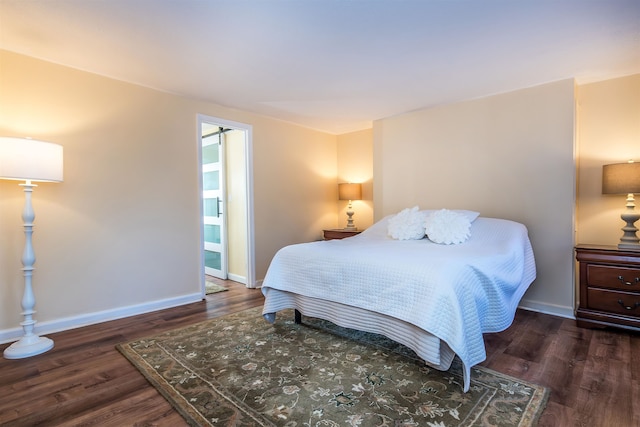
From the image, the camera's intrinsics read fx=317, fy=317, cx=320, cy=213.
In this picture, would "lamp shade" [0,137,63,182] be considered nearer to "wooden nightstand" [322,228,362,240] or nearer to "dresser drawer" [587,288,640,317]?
"wooden nightstand" [322,228,362,240]

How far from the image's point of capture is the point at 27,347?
7.29ft

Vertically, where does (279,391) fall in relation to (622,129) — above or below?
below

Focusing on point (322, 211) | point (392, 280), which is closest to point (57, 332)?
point (392, 280)

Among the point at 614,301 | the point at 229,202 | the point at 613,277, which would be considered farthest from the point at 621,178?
the point at 229,202

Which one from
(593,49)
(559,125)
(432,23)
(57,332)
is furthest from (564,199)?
(57,332)

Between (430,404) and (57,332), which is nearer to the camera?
(430,404)

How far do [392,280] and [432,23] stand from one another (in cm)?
165

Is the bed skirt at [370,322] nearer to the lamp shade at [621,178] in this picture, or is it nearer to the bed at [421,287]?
the bed at [421,287]

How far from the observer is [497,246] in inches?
99.3

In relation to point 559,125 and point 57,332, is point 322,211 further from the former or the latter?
point 57,332

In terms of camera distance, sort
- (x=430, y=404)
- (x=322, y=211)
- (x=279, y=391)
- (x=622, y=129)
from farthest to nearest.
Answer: (x=322, y=211) < (x=622, y=129) < (x=279, y=391) < (x=430, y=404)

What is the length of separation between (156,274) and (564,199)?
3955mm

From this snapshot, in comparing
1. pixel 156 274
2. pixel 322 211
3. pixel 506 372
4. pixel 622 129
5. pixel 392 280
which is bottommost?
pixel 506 372

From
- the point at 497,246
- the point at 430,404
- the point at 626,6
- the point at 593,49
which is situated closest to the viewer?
the point at 430,404
